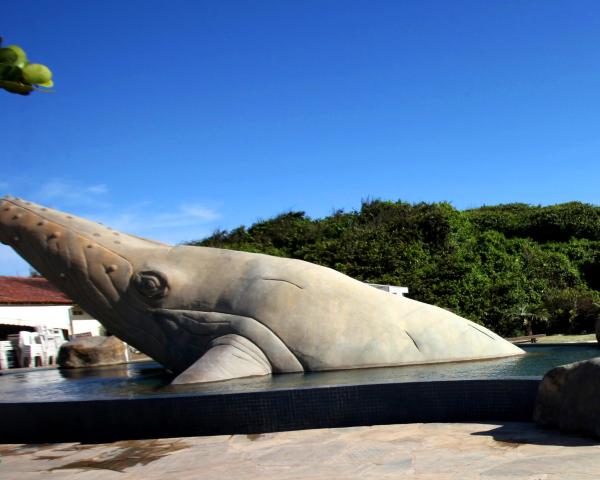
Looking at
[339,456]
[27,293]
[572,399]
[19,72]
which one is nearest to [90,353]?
[339,456]

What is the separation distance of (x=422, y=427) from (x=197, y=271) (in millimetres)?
4210

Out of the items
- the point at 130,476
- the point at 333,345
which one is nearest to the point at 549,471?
the point at 130,476

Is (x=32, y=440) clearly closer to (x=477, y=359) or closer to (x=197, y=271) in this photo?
(x=197, y=271)

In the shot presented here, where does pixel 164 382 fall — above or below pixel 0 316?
below

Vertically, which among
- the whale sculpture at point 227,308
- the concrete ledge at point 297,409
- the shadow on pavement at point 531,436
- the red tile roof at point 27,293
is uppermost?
the red tile roof at point 27,293

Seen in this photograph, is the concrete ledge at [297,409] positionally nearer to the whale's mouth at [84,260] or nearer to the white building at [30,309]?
the whale's mouth at [84,260]

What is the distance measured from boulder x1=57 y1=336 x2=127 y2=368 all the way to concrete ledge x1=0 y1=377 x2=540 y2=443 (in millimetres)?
7180

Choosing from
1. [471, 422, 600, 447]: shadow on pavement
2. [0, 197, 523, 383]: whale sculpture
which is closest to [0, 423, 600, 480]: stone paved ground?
[471, 422, 600, 447]: shadow on pavement

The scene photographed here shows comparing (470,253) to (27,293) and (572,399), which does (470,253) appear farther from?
(572,399)

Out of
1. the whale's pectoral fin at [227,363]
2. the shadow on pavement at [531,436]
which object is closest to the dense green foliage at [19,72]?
the shadow on pavement at [531,436]

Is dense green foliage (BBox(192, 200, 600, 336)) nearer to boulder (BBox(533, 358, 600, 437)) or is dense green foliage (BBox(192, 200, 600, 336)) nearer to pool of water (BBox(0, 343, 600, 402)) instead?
pool of water (BBox(0, 343, 600, 402))

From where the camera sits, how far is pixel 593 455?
13.4ft

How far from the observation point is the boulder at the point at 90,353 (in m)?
12.8

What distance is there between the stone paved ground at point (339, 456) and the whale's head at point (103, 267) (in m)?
2.96
